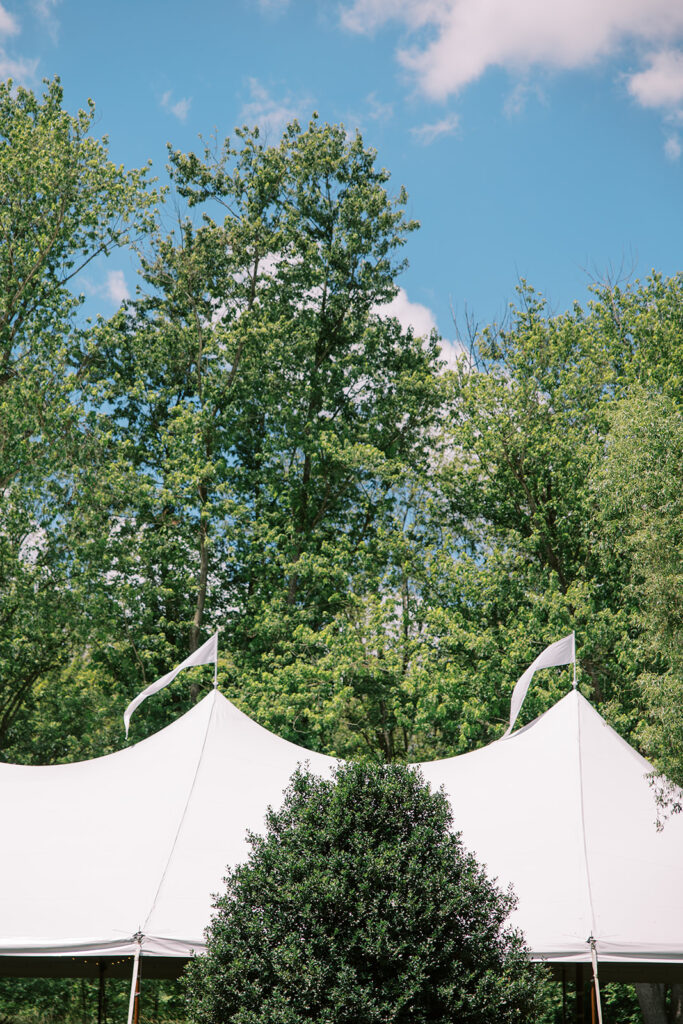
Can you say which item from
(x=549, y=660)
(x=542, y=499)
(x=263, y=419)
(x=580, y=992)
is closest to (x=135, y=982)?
(x=580, y=992)

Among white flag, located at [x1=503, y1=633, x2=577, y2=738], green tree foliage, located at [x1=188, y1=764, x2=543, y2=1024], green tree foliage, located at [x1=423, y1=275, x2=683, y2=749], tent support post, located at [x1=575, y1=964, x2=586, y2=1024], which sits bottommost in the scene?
tent support post, located at [x1=575, y1=964, x2=586, y2=1024]

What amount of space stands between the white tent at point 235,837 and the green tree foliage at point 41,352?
262 inches

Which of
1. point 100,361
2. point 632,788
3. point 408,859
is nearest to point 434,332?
point 100,361

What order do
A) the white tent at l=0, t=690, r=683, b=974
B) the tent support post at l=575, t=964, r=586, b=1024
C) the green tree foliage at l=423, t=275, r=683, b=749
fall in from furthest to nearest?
1. the green tree foliage at l=423, t=275, r=683, b=749
2. the tent support post at l=575, t=964, r=586, b=1024
3. the white tent at l=0, t=690, r=683, b=974

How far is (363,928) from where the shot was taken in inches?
210

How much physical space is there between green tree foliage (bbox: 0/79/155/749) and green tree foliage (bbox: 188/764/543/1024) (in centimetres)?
1134

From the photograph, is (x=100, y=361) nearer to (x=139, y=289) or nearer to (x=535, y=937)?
(x=139, y=289)

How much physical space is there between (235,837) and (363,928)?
117 inches

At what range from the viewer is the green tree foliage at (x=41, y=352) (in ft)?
53.3

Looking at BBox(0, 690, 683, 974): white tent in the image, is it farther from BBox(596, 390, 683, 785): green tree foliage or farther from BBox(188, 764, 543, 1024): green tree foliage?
BBox(188, 764, 543, 1024): green tree foliage

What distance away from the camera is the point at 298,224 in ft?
64.0

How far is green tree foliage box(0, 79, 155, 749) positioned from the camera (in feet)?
53.3

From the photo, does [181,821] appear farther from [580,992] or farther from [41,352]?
[41,352]

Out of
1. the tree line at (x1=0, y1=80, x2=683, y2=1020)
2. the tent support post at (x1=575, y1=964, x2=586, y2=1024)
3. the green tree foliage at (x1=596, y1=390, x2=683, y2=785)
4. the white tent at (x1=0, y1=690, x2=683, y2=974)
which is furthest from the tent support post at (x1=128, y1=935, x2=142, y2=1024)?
the tree line at (x1=0, y1=80, x2=683, y2=1020)
